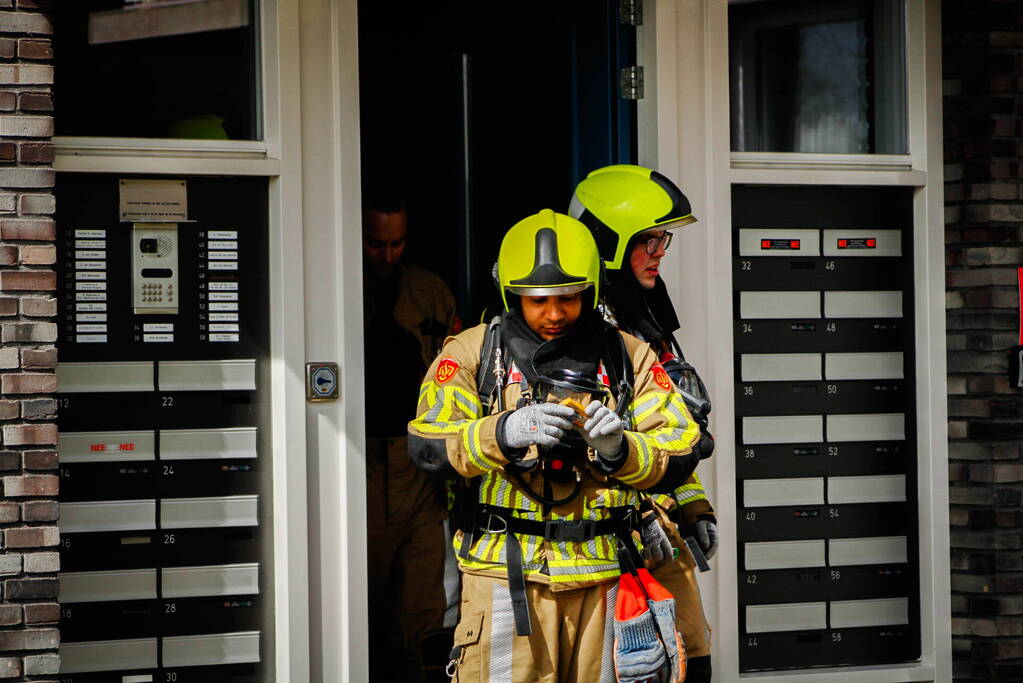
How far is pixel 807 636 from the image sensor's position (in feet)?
16.2

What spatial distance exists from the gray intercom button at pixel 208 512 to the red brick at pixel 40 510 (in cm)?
44

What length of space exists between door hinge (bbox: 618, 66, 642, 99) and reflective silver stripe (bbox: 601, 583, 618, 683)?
6.46ft

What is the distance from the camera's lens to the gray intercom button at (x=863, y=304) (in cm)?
493

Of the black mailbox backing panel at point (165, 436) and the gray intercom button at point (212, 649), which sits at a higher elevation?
the black mailbox backing panel at point (165, 436)

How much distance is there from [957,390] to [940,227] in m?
0.63

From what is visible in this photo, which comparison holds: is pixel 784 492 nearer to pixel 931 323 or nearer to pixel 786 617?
pixel 786 617

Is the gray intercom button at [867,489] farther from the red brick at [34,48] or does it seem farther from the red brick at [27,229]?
the red brick at [34,48]

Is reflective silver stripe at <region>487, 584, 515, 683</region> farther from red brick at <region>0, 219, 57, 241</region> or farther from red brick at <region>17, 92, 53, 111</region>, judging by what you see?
red brick at <region>17, 92, 53, 111</region>

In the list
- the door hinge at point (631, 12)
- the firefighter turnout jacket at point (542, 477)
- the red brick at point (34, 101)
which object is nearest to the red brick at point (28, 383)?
the red brick at point (34, 101)

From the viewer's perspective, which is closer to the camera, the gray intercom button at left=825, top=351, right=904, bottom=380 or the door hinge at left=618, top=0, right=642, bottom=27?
the door hinge at left=618, top=0, right=642, bottom=27

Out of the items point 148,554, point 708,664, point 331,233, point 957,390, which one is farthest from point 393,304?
point 957,390

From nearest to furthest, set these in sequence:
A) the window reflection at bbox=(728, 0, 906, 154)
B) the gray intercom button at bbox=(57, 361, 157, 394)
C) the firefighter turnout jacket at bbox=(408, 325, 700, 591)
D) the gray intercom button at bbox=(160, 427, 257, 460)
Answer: the firefighter turnout jacket at bbox=(408, 325, 700, 591)
the gray intercom button at bbox=(57, 361, 157, 394)
the gray intercom button at bbox=(160, 427, 257, 460)
the window reflection at bbox=(728, 0, 906, 154)

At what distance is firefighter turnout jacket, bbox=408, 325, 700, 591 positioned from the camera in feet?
11.8

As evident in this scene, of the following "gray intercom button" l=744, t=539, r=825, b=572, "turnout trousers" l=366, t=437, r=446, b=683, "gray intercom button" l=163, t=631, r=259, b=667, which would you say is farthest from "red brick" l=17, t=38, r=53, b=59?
"gray intercom button" l=744, t=539, r=825, b=572
